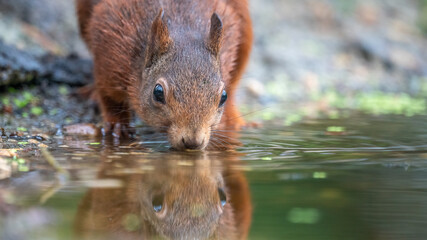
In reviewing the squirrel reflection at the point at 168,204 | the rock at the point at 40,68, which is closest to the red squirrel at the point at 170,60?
the squirrel reflection at the point at 168,204

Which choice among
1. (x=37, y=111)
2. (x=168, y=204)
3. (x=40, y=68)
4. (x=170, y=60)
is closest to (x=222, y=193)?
(x=168, y=204)

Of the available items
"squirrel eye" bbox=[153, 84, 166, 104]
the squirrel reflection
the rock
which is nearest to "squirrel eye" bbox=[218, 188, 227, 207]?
the squirrel reflection

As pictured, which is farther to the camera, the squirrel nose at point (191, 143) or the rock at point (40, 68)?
the rock at point (40, 68)

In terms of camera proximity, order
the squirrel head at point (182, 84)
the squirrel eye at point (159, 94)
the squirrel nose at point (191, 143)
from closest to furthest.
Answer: the squirrel nose at point (191, 143)
the squirrel head at point (182, 84)
the squirrel eye at point (159, 94)

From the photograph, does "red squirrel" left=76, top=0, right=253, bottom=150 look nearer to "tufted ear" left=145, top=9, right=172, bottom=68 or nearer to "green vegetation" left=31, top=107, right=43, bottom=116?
"tufted ear" left=145, top=9, right=172, bottom=68

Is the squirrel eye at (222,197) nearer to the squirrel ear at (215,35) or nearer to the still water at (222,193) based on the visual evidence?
the still water at (222,193)

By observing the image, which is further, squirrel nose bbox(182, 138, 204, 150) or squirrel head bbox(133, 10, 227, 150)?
squirrel head bbox(133, 10, 227, 150)
